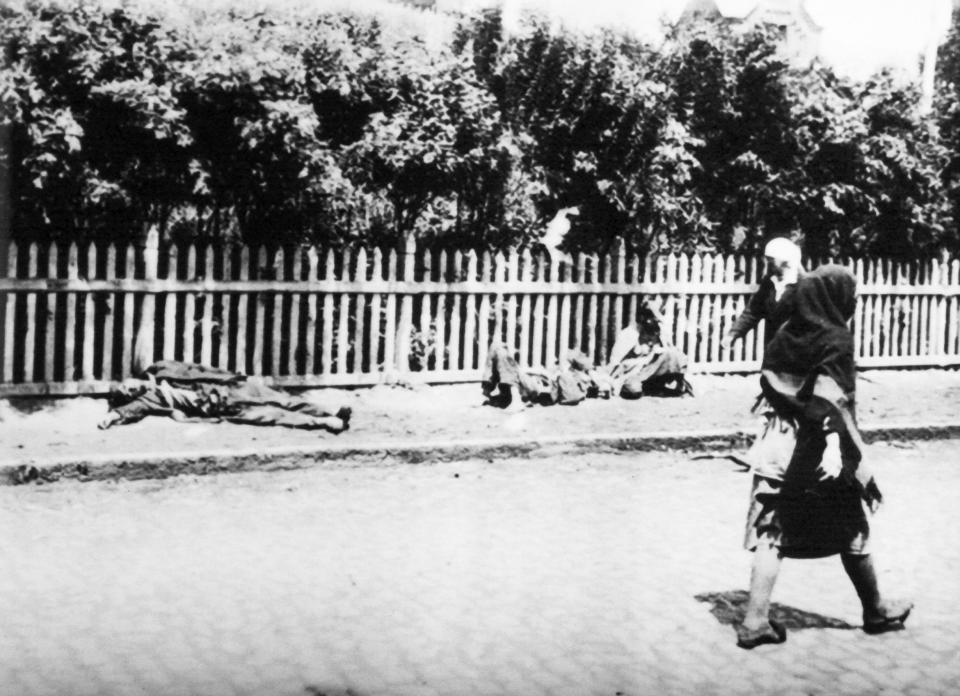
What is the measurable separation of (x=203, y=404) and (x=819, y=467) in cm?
573

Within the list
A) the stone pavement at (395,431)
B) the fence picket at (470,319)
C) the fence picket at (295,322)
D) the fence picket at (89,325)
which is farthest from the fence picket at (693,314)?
the fence picket at (89,325)

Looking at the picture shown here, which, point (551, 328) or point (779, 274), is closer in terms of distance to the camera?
point (779, 274)

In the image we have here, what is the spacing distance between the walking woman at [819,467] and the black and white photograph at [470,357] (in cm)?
2

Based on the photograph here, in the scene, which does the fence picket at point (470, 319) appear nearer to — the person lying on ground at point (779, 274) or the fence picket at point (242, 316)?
the fence picket at point (242, 316)

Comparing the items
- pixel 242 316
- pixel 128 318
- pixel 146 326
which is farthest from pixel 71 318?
pixel 242 316

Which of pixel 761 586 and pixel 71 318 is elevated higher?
pixel 71 318

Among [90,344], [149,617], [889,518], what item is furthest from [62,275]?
[889,518]

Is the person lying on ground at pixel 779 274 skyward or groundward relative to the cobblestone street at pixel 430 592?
skyward

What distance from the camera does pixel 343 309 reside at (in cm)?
1055

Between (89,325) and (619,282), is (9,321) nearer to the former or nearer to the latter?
(89,325)

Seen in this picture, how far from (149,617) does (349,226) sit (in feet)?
21.3

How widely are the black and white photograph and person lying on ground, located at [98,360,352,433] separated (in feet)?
0.12

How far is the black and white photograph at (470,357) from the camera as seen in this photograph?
4.95m

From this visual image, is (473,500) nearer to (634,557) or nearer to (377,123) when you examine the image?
(634,557)
